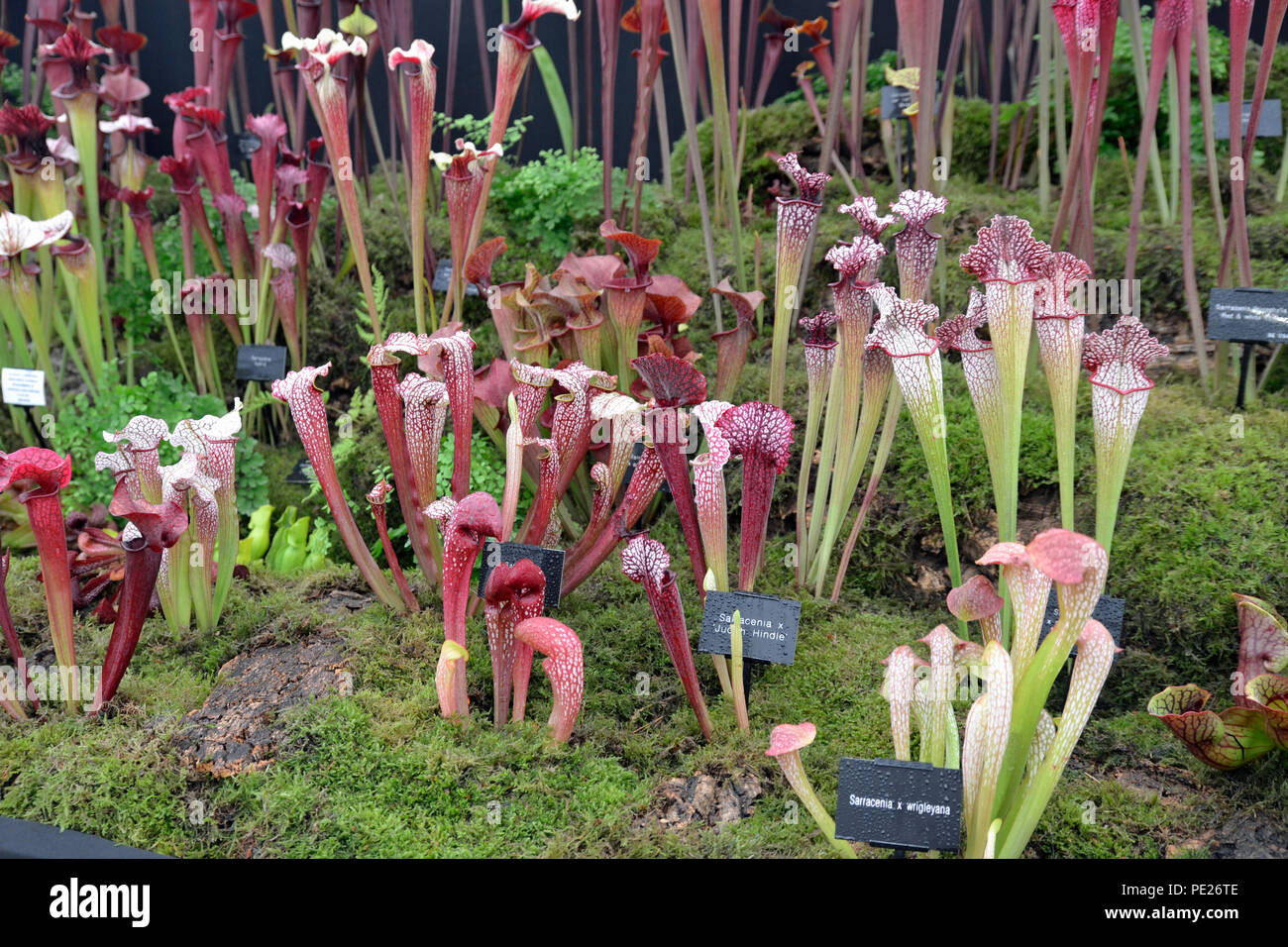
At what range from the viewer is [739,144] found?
9.50ft

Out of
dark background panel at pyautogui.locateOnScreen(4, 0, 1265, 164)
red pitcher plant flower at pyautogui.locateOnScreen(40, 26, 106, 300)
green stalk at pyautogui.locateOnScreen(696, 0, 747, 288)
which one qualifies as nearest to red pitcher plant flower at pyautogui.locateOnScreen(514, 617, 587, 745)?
green stalk at pyautogui.locateOnScreen(696, 0, 747, 288)

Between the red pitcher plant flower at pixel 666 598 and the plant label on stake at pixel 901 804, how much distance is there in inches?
15.4

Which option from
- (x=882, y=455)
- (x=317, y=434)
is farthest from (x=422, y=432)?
(x=882, y=455)

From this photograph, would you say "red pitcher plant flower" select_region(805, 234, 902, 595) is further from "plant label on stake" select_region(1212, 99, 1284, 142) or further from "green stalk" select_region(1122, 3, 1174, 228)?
"plant label on stake" select_region(1212, 99, 1284, 142)

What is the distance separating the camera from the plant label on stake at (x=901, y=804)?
1.18 m

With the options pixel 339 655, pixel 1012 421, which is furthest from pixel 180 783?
pixel 1012 421

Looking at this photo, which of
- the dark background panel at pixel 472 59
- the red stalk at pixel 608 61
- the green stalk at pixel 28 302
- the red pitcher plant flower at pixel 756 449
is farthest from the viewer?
the dark background panel at pixel 472 59

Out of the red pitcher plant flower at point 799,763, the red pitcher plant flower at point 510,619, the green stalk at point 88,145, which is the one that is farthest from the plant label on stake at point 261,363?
the red pitcher plant flower at point 799,763

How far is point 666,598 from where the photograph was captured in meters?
1.46

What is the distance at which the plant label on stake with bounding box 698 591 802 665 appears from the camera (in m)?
1.56

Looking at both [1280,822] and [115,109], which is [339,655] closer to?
Result: [1280,822]

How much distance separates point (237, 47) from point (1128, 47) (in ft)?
11.2

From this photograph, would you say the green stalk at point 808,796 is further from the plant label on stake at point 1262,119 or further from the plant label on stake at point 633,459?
the plant label on stake at point 1262,119

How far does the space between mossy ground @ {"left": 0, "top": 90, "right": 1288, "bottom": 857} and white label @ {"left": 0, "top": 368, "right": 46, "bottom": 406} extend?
2.15 ft
